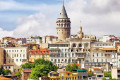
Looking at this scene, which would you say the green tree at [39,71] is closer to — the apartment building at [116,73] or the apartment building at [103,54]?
the apartment building at [116,73]

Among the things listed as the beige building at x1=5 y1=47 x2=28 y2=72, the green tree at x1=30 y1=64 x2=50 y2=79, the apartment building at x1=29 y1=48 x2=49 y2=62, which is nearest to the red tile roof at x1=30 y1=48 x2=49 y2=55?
the apartment building at x1=29 y1=48 x2=49 y2=62

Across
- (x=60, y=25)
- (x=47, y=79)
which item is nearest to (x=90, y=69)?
(x=47, y=79)

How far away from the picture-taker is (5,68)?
9719 cm

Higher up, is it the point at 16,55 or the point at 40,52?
the point at 40,52

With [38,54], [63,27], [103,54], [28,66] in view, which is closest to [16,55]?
[38,54]

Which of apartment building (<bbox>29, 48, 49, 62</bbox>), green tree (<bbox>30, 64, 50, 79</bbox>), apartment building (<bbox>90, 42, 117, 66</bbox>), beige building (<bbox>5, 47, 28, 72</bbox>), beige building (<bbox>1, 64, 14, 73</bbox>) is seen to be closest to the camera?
green tree (<bbox>30, 64, 50, 79</bbox>)

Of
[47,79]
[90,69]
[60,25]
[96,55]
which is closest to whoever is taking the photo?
→ [47,79]

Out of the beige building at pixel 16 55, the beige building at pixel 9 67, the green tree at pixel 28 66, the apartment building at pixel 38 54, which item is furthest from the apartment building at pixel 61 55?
the green tree at pixel 28 66

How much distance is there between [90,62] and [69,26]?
25439mm

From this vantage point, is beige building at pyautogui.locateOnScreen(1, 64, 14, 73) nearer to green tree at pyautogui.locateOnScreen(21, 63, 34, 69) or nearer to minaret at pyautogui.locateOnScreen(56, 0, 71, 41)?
green tree at pyautogui.locateOnScreen(21, 63, 34, 69)

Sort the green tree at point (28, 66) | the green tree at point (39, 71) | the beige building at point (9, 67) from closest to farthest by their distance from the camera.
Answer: the green tree at point (39, 71) < the green tree at point (28, 66) < the beige building at point (9, 67)

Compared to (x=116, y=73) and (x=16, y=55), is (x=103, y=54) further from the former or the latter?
(x=16, y=55)

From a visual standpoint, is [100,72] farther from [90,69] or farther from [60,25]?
[60,25]

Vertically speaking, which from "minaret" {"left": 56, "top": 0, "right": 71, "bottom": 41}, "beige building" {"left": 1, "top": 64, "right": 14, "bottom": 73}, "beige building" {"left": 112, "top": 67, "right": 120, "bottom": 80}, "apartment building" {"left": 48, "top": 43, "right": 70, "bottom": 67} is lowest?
"beige building" {"left": 112, "top": 67, "right": 120, "bottom": 80}
